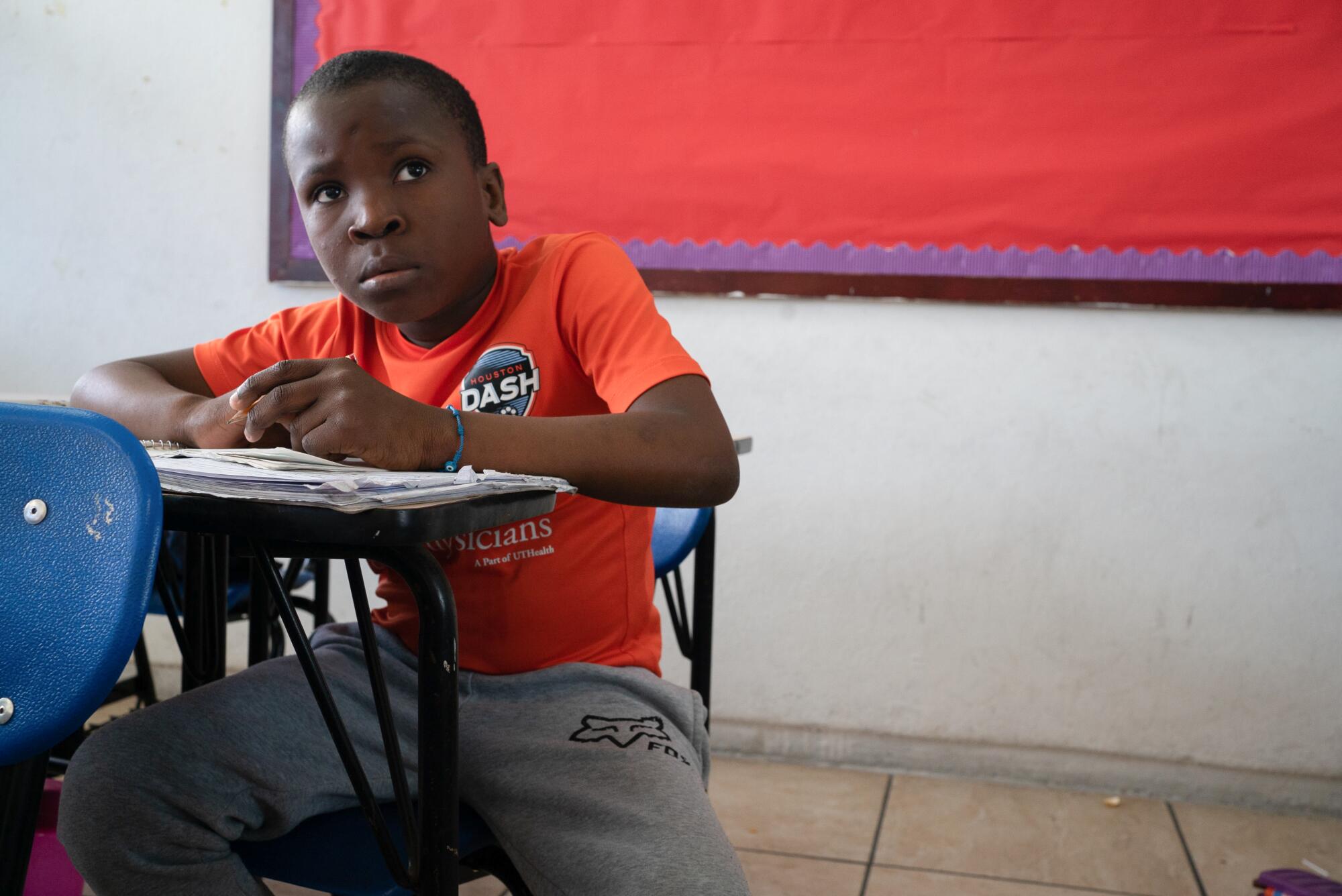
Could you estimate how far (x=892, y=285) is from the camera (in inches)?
87.4

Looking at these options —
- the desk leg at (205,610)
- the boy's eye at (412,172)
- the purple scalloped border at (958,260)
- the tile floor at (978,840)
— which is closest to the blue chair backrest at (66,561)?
the boy's eye at (412,172)

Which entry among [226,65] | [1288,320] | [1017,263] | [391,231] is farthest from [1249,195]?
[226,65]

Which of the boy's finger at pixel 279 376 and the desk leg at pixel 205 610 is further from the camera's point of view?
the desk leg at pixel 205 610

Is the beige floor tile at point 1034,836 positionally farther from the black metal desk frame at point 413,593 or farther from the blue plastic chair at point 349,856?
the black metal desk frame at point 413,593

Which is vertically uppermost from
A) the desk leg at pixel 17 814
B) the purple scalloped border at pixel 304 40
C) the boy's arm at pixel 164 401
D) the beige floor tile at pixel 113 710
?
the purple scalloped border at pixel 304 40

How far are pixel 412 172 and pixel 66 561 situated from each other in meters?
0.58

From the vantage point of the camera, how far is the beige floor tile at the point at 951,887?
1.77m

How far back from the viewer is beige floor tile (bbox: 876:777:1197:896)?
186cm

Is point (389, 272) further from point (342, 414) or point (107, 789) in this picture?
point (107, 789)

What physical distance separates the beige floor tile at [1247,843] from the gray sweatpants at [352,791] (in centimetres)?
134

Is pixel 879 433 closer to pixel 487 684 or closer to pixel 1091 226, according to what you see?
pixel 1091 226

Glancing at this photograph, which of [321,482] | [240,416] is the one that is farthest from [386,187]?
[321,482]

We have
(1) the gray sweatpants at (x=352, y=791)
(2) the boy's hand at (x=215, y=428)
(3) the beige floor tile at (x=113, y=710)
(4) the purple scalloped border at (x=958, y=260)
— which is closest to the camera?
(1) the gray sweatpants at (x=352, y=791)

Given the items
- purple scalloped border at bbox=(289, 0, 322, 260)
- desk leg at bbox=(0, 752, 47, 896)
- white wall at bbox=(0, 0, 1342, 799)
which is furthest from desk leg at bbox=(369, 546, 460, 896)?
purple scalloped border at bbox=(289, 0, 322, 260)
